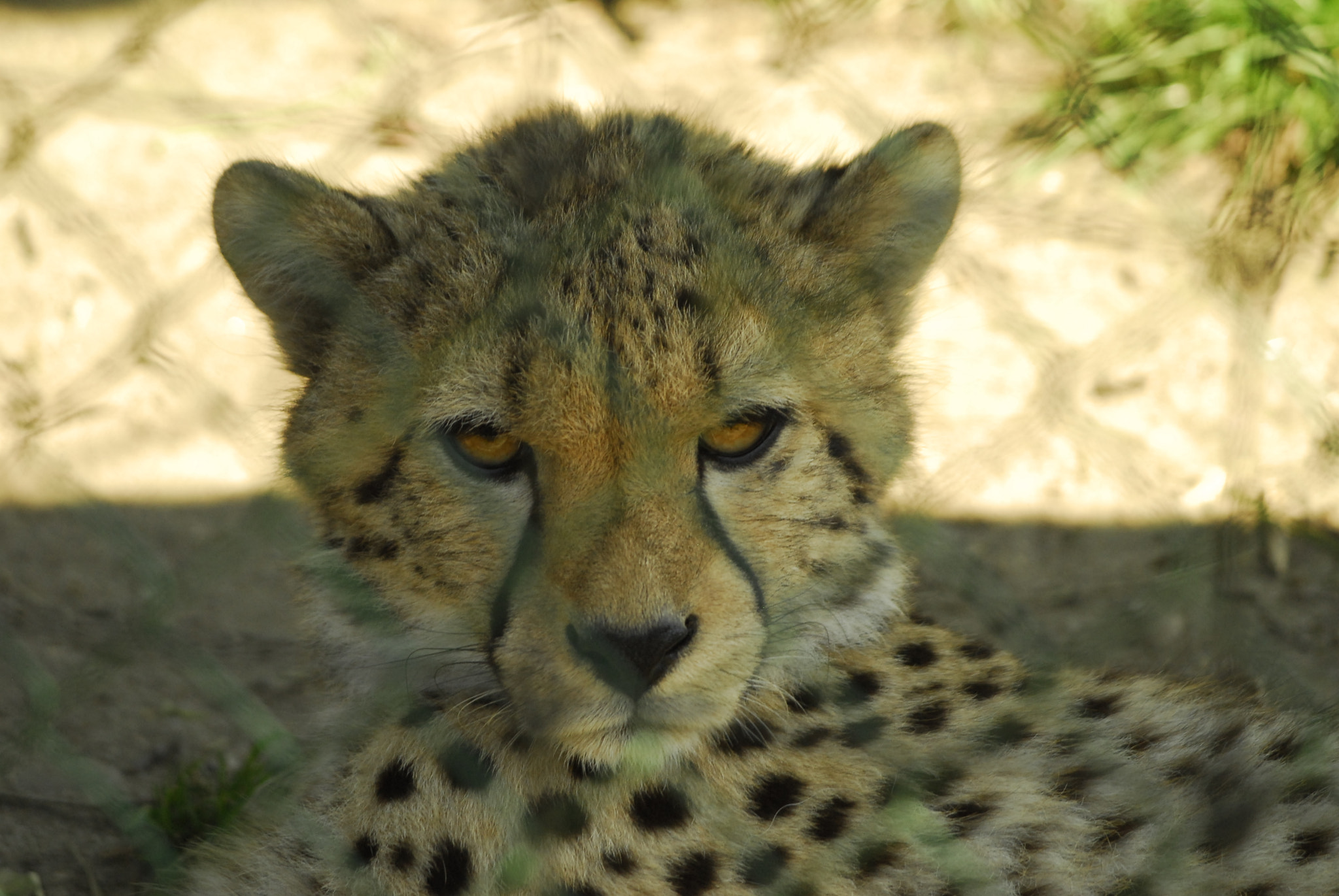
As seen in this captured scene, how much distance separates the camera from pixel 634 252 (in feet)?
4.91

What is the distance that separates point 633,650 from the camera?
51.4 inches

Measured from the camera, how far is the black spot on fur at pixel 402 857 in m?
1.48

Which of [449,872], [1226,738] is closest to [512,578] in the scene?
[449,872]

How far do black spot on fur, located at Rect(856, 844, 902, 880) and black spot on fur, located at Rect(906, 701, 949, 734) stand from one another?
0.18 m

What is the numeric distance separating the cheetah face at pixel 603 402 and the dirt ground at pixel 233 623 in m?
0.24

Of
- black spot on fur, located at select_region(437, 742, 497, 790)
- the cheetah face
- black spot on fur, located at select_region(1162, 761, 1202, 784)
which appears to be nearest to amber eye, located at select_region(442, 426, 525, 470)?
the cheetah face

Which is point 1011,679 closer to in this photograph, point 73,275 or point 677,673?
point 677,673

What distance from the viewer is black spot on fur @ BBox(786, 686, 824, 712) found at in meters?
1.67

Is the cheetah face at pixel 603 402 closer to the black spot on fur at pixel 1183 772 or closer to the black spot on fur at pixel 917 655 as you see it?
the black spot on fur at pixel 917 655

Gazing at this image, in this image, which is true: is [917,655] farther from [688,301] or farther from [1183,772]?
[688,301]

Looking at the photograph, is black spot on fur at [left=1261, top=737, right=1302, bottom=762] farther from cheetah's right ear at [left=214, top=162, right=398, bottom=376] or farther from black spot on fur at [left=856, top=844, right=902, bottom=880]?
cheetah's right ear at [left=214, top=162, right=398, bottom=376]

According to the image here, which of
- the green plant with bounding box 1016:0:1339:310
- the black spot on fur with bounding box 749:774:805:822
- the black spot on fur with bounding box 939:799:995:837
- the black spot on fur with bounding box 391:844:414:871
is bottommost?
the black spot on fur with bounding box 391:844:414:871

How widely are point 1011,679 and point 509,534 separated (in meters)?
0.80

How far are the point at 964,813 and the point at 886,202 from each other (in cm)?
85
